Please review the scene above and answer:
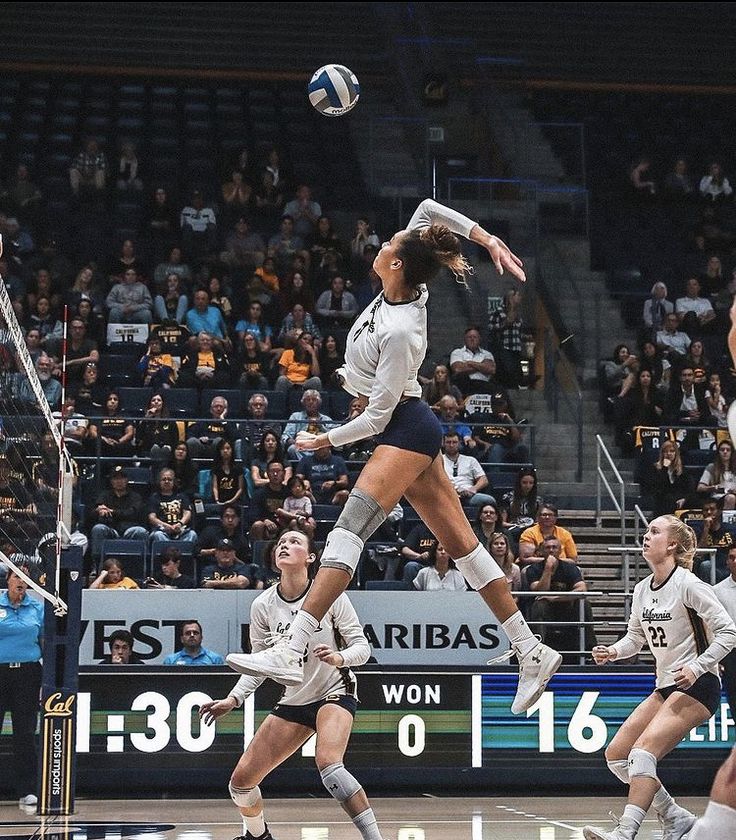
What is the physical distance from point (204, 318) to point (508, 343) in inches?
150

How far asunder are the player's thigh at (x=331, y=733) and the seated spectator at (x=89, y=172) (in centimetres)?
1380

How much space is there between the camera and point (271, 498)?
1438 centimetres

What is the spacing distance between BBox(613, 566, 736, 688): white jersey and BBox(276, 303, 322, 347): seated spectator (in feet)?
29.9

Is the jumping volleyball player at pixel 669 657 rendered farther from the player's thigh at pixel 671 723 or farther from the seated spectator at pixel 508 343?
the seated spectator at pixel 508 343

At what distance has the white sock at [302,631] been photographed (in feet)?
19.5

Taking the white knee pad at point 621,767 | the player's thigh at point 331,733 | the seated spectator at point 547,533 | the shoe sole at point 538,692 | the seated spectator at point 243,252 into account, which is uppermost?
the seated spectator at point 243,252

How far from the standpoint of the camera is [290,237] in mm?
19562

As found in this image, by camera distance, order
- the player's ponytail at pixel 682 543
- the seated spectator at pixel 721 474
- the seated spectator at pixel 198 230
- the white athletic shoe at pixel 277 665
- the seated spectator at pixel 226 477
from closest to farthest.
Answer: the white athletic shoe at pixel 277 665
the player's ponytail at pixel 682 543
the seated spectator at pixel 226 477
the seated spectator at pixel 721 474
the seated spectator at pixel 198 230

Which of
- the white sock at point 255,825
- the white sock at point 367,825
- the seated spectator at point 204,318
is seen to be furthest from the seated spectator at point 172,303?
the white sock at point 367,825

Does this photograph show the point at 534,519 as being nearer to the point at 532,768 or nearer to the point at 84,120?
the point at 532,768

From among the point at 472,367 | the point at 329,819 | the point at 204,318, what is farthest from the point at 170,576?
the point at 472,367

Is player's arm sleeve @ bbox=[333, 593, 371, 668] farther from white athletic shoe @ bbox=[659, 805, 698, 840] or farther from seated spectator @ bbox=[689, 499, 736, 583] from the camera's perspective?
seated spectator @ bbox=[689, 499, 736, 583]

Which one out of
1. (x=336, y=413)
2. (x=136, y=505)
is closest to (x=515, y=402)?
(x=336, y=413)

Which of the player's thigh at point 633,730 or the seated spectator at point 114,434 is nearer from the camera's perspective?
the player's thigh at point 633,730
